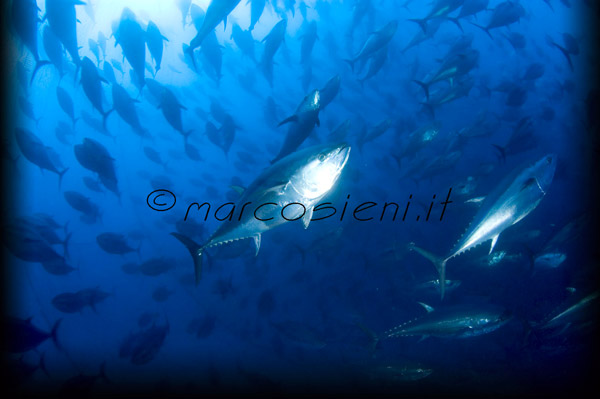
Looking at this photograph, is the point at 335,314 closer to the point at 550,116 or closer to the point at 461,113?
the point at 550,116

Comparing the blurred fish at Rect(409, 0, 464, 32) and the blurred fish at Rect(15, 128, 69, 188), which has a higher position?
the blurred fish at Rect(409, 0, 464, 32)

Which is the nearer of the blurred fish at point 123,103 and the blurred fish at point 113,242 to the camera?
the blurred fish at point 123,103

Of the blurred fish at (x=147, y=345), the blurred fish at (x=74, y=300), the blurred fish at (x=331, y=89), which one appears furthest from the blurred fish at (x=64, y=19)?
the blurred fish at (x=74, y=300)

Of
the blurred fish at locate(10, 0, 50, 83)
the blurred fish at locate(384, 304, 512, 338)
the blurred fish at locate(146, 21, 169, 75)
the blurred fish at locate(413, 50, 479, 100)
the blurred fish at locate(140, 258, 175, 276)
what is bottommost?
the blurred fish at locate(384, 304, 512, 338)

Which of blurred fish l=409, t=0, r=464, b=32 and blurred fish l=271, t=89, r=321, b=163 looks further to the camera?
blurred fish l=409, t=0, r=464, b=32

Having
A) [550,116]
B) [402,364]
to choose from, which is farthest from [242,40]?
[550,116]

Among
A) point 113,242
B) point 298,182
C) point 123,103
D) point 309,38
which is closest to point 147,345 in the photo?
point 113,242

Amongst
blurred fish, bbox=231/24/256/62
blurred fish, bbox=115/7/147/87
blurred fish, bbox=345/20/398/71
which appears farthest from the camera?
blurred fish, bbox=231/24/256/62

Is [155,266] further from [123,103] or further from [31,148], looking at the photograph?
[123,103]

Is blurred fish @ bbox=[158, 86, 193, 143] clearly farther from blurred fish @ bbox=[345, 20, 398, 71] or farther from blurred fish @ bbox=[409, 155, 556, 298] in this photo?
blurred fish @ bbox=[409, 155, 556, 298]

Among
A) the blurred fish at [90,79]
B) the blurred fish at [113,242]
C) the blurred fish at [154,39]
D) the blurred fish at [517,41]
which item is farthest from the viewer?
the blurred fish at [517,41]

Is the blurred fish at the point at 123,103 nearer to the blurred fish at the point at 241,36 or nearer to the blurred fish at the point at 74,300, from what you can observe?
the blurred fish at the point at 241,36

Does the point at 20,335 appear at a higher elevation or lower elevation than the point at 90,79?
lower

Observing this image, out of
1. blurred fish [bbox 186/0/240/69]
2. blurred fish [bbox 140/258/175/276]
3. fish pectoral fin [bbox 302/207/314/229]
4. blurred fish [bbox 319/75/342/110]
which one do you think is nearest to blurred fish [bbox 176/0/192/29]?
blurred fish [bbox 186/0/240/69]
